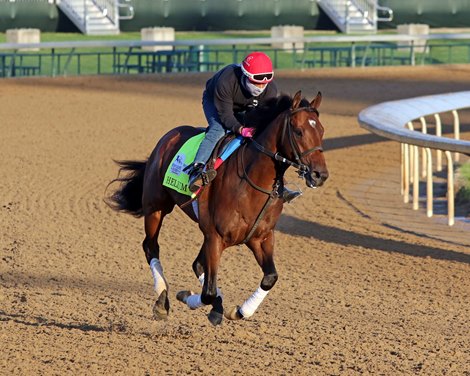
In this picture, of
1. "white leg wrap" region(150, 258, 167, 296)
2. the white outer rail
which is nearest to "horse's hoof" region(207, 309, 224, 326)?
"white leg wrap" region(150, 258, 167, 296)

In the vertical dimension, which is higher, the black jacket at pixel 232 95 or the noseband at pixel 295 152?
the black jacket at pixel 232 95

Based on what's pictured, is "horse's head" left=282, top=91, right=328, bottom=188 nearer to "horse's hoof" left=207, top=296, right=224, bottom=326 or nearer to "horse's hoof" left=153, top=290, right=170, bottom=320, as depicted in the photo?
"horse's hoof" left=207, top=296, right=224, bottom=326

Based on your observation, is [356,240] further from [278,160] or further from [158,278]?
[278,160]

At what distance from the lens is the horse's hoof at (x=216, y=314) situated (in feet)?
22.1

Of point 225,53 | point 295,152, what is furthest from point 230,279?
point 225,53

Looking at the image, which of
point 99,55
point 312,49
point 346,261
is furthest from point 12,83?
point 346,261

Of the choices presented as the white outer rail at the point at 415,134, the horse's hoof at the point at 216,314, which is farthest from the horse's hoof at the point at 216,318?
the white outer rail at the point at 415,134

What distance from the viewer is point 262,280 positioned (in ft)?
22.3

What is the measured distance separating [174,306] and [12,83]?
14796 mm

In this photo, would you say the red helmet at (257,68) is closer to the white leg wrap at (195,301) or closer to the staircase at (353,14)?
the white leg wrap at (195,301)

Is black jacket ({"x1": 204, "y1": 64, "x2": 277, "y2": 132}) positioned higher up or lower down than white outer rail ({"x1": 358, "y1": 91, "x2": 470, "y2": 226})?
higher up

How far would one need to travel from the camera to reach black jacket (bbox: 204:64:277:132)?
22.4 feet

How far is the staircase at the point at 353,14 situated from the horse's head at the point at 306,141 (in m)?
25.5

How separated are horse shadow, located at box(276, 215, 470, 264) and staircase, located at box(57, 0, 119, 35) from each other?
18.3 metres
